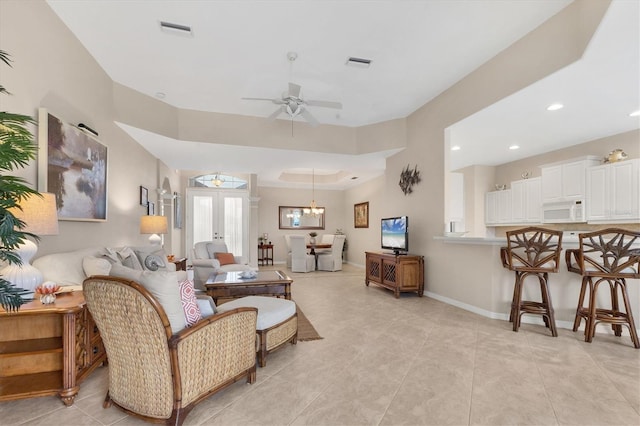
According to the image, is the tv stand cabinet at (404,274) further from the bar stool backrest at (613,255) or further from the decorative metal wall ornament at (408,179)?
the bar stool backrest at (613,255)

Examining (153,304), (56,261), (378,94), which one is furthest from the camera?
(378,94)

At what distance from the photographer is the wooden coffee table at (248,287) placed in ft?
11.0

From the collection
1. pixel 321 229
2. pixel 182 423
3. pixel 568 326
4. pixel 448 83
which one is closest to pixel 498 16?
pixel 448 83

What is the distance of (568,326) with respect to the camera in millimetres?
3203

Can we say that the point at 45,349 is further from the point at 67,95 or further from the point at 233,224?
the point at 233,224

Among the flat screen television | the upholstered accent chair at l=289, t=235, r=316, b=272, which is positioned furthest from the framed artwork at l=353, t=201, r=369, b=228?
the flat screen television

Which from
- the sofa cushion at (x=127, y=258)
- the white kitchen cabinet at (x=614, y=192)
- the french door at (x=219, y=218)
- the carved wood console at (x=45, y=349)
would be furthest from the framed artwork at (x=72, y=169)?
the white kitchen cabinet at (x=614, y=192)

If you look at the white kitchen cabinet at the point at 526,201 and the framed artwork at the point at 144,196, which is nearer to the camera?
the framed artwork at the point at 144,196

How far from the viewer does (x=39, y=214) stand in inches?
70.8

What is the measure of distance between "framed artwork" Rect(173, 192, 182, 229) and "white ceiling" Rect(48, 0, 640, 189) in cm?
246

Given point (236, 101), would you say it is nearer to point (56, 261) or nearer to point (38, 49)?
point (38, 49)

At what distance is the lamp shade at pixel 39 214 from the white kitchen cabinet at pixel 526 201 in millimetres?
7036

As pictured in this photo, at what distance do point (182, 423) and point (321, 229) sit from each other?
8501 millimetres

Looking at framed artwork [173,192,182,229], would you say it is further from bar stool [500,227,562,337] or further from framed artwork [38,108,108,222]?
bar stool [500,227,562,337]
